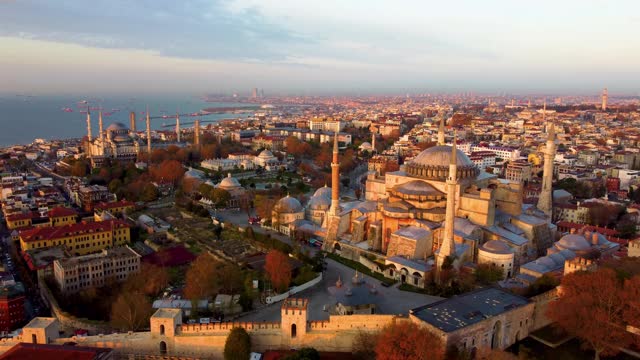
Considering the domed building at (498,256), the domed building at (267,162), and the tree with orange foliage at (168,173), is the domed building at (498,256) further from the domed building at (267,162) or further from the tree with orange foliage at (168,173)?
the domed building at (267,162)

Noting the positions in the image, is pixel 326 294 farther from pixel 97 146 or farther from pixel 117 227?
pixel 97 146

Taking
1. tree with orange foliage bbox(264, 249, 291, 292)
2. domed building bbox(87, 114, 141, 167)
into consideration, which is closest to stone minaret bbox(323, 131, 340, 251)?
tree with orange foliage bbox(264, 249, 291, 292)

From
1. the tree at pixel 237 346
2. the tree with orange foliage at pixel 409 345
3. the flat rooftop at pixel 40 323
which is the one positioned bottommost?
the tree at pixel 237 346

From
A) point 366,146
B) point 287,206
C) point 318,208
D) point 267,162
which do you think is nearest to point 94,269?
point 287,206

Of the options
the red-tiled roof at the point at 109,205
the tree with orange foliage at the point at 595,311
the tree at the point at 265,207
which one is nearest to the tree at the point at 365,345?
the tree with orange foliage at the point at 595,311

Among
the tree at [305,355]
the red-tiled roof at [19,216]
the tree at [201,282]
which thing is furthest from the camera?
the red-tiled roof at [19,216]

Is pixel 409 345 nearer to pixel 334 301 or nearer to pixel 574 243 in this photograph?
pixel 334 301
